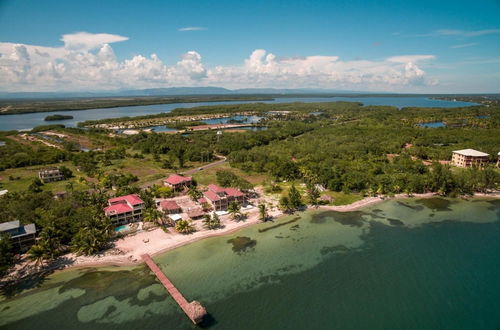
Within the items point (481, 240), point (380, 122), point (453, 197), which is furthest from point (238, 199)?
point (380, 122)

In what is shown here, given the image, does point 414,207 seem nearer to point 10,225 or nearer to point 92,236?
point 92,236

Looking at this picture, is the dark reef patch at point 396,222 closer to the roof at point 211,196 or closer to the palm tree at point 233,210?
the palm tree at point 233,210

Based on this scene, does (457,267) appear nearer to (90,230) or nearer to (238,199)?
(238,199)

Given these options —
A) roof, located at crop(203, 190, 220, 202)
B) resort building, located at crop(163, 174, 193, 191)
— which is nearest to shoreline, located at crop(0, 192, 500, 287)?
roof, located at crop(203, 190, 220, 202)

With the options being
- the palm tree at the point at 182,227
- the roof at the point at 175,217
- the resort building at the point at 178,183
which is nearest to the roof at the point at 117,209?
the roof at the point at 175,217

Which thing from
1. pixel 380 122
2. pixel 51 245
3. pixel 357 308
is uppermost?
pixel 380 122

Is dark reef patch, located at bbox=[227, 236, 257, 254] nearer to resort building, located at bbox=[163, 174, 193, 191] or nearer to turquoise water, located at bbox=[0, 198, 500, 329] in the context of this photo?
turquoise water, located at bbox=[0, 198, 500, 329]
